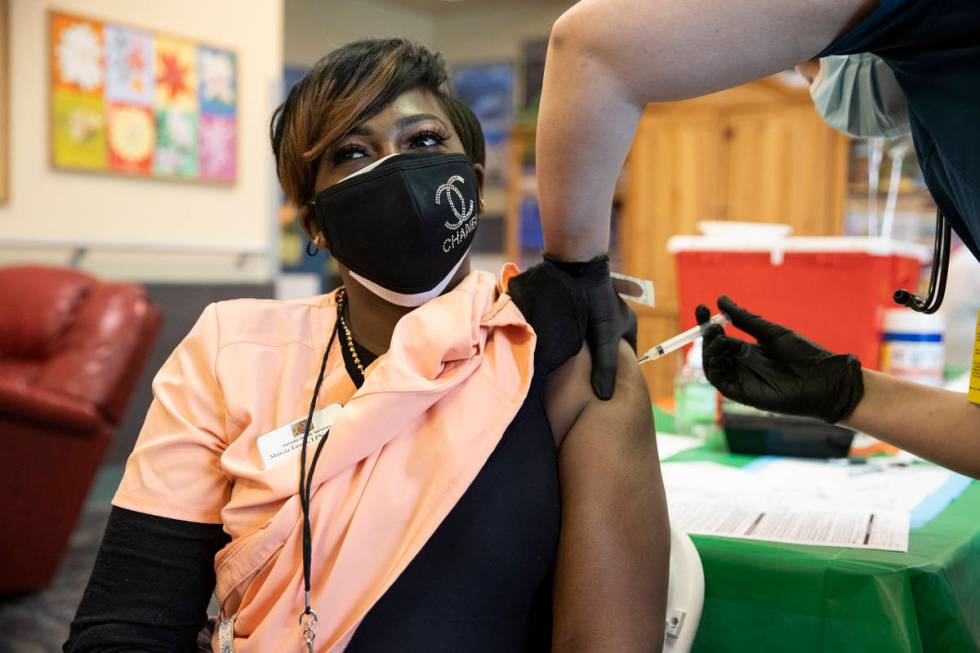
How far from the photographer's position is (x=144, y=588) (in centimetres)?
99

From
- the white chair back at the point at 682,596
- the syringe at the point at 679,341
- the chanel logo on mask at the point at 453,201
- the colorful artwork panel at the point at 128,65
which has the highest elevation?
the colorful artwork panel at the point at 128,65

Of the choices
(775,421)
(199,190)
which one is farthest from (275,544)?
(199,190)

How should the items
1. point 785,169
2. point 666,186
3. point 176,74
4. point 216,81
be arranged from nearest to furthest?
point 176,74 < point 216,81 < point 785,169 < point 666,186

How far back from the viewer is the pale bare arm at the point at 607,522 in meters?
0.98

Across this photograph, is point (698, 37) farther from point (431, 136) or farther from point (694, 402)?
point (694, 402)

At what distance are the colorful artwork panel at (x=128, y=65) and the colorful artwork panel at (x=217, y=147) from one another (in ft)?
1.05

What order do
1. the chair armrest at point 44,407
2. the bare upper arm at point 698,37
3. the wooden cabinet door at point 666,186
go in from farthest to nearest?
the wooden cabinet door at point 666,186 < the chair armrest at point 44,407 < the bare upper arm at point 698,37

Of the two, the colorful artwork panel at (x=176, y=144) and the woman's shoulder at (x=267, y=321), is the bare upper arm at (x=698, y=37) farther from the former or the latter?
the colorful artwork panel at (x=176, y=144)

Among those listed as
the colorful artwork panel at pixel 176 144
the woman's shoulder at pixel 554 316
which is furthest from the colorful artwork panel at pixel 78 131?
the woman's shoulder at pixel 554 316

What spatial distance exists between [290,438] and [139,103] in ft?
11.4

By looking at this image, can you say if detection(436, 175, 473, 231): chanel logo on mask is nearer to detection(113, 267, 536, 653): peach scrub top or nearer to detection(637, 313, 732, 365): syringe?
detection(113, 267, 536, 653): peach scrub top

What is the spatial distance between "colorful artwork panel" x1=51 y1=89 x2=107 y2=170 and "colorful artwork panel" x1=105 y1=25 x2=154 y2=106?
110 millimetres

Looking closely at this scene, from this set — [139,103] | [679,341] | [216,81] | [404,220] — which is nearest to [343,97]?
[404,220]

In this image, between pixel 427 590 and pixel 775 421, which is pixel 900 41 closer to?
pixel 427 590
